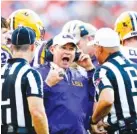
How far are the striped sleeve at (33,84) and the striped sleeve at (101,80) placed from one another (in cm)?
66

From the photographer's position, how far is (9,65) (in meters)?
5.03

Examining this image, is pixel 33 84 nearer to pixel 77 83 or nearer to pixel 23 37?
pixel 23 37

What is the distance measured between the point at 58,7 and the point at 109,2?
3.25 feet

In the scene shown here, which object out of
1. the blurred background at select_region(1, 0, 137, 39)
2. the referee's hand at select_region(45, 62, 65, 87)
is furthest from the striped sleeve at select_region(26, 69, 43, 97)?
the blurred background at select_region(1, 0, 137, 39)

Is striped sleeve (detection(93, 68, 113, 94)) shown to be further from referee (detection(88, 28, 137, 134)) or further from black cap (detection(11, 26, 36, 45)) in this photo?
black cap (detection(11, 26, 36, 45))

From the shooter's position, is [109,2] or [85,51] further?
[109,2]

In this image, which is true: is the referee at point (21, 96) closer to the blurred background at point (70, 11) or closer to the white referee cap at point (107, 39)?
the white referee cap at point (107, 39)

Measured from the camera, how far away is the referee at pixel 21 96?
4.79m

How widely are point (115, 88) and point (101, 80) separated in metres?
0.15

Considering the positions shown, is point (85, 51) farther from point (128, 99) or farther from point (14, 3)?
point (14, 3)

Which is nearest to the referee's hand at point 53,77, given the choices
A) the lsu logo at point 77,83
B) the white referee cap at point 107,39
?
the lsu logo at point 77,83

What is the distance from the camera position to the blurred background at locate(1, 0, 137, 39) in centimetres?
1091

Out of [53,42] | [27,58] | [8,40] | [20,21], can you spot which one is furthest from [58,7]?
[27,58]

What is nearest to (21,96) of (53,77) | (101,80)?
(53,77)
